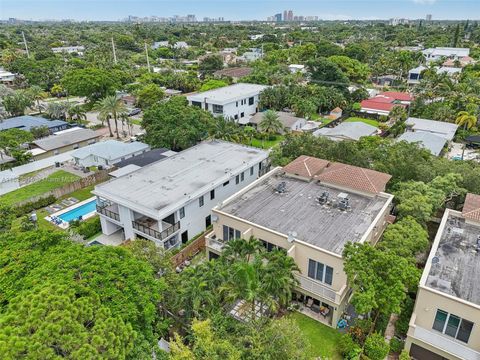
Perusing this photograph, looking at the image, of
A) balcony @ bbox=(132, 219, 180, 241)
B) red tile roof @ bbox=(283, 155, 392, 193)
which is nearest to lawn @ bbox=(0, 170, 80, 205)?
balcony @ bbox=(132, 219, 180, 241)

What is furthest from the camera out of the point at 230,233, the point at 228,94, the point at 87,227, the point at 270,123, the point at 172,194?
the point at 228,94

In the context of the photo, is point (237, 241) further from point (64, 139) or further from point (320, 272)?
point (64, 139)

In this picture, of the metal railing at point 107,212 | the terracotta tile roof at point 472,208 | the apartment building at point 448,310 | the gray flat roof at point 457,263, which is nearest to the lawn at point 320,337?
the apartment building at point 448,310

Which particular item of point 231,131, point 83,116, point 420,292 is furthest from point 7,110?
point 420,292

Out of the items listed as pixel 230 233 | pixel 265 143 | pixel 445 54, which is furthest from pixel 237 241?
pixel 445 54

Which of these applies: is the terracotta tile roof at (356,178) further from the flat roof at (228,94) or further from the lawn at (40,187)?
the flat roof at (228,94)
